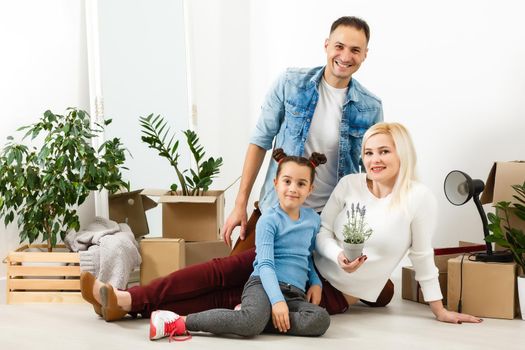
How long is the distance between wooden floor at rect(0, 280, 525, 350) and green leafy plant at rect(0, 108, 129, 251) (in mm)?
455

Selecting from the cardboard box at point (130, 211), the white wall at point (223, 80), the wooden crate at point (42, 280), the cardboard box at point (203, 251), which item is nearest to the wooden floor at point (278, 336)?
the wooden crate at point (42, 280)

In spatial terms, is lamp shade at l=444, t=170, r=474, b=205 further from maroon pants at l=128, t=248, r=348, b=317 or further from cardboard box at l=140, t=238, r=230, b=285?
cardboard box at l=140, t=238, r=230, b=285

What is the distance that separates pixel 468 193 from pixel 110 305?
148 centimetres

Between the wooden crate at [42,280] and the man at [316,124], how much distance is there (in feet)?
2.42

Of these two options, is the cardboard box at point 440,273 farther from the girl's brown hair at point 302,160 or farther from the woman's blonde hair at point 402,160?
the girl's brown hair at point 302,160

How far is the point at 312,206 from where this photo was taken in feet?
11.1

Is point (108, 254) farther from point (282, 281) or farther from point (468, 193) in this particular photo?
point (468, 193)

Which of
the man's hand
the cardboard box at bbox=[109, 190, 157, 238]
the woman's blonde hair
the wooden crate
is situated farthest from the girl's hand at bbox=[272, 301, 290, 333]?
the cardboard box at bbox=[109, 190, 157, 238]

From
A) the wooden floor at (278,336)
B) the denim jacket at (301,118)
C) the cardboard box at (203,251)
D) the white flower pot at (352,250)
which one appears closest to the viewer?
the wooden floor at (278,336)

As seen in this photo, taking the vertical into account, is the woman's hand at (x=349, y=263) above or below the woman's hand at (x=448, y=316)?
above

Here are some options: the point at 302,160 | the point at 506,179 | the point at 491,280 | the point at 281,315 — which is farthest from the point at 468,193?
the point at 281,315

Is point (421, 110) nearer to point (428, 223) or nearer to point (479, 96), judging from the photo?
point (479, 96)

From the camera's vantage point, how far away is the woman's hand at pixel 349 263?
2.91 metres

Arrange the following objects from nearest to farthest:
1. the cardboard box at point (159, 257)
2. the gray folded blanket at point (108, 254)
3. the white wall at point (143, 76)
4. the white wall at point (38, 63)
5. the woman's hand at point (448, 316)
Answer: the woman's hand at point (448, 316), the gray folded blanket at point (108, 254), the cardboard box at point (159, 257), the white wall at point (38, 63), the white wall at point (143, 76)
